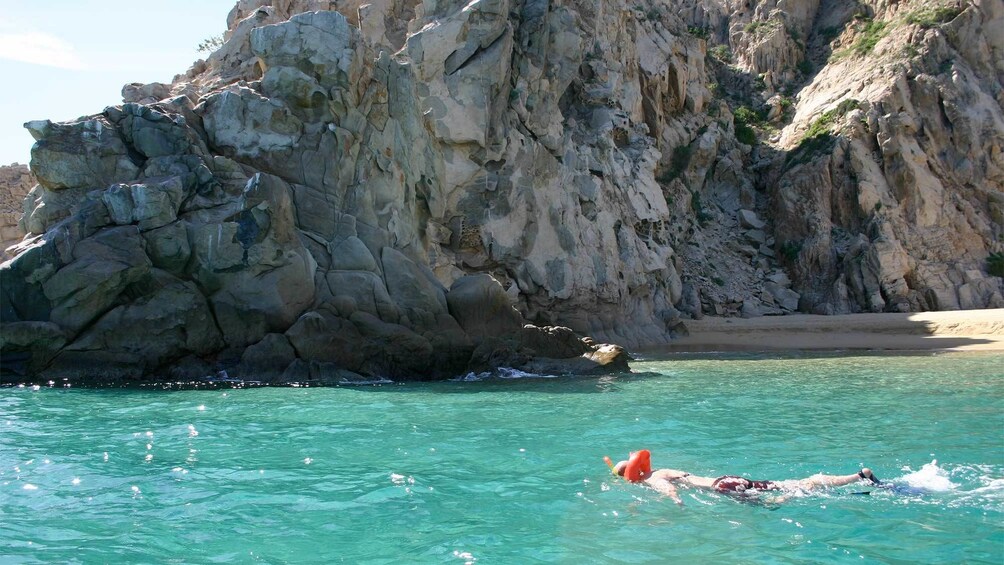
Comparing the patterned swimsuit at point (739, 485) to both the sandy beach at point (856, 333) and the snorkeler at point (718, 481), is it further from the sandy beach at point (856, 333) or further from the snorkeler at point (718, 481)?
the sandy beach at point (856, 333)

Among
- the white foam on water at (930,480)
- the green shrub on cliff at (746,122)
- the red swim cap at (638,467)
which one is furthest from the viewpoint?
the green shrub on cliff at (746,122)

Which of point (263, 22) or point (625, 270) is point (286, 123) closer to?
point (263, 22)

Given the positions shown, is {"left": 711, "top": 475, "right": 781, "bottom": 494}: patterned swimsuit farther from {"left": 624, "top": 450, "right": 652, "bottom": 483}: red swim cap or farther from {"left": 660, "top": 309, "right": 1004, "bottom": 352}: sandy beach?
{"left": 660, "top": 309, "right": 1004, "bottom": 352}: sandy beach

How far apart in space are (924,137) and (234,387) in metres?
32.8

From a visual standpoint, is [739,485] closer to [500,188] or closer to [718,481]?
[718,481]

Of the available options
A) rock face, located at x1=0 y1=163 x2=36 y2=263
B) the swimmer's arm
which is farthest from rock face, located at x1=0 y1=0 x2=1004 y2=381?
the swimmer's arm

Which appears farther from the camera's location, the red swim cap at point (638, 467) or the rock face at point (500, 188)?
the rock face at point (500, 188)

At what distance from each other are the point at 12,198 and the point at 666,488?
3234cm

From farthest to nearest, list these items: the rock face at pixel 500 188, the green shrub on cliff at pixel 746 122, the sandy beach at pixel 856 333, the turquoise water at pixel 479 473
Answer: the green shrub on cliff at pixel 746 122
the sandy beach at pixel 856 333
the rock face at pixel 500 188
the turquoise water at pixel 479 473

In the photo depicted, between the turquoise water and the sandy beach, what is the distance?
37.4 feet

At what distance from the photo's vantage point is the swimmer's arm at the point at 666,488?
7.39 metres

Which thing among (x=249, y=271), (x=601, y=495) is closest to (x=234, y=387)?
(x=249, y=271)

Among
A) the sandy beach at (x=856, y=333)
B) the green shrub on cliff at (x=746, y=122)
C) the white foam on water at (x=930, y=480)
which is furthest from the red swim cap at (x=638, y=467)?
the green shrub on cliff at (x=746, y=122)

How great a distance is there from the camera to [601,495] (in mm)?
7707
